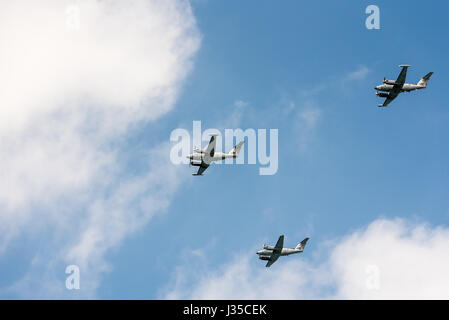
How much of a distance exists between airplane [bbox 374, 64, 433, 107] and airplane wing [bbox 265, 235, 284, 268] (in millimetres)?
38493

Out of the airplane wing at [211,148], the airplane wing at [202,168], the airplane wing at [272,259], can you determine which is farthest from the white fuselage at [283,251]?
the airplane wing at [211,148]

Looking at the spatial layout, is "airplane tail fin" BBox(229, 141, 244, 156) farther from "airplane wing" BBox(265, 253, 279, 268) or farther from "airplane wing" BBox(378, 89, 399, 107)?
"airplane wing" BBox(378, 89, 399, 107)

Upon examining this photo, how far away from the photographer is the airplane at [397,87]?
119625 millimetres

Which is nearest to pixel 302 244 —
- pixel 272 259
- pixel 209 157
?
pixel 272 259

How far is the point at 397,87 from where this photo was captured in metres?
120

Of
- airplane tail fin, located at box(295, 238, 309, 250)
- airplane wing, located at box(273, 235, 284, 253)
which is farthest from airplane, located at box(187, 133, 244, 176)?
airplane tail fin, located at box(295, 238, 309, 250)

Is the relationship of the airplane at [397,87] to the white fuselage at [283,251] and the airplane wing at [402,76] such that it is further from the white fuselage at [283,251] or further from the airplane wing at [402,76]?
the white fuselage at [283,251]

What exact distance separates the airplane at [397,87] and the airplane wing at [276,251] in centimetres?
3849

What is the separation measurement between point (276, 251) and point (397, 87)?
4611 cm

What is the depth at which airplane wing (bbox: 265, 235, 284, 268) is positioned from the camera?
4908 inches

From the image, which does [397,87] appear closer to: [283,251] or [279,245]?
[279,245]

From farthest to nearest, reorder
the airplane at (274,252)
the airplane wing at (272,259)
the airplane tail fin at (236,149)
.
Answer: the airplane wing at (272,259) < the airplane at (274,252) < the airplane tail fin at (236,149)

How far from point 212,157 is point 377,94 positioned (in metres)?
39.9

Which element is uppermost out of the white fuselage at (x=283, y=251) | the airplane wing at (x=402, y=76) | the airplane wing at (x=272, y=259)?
the airplane wing at (x=402, y=76)
